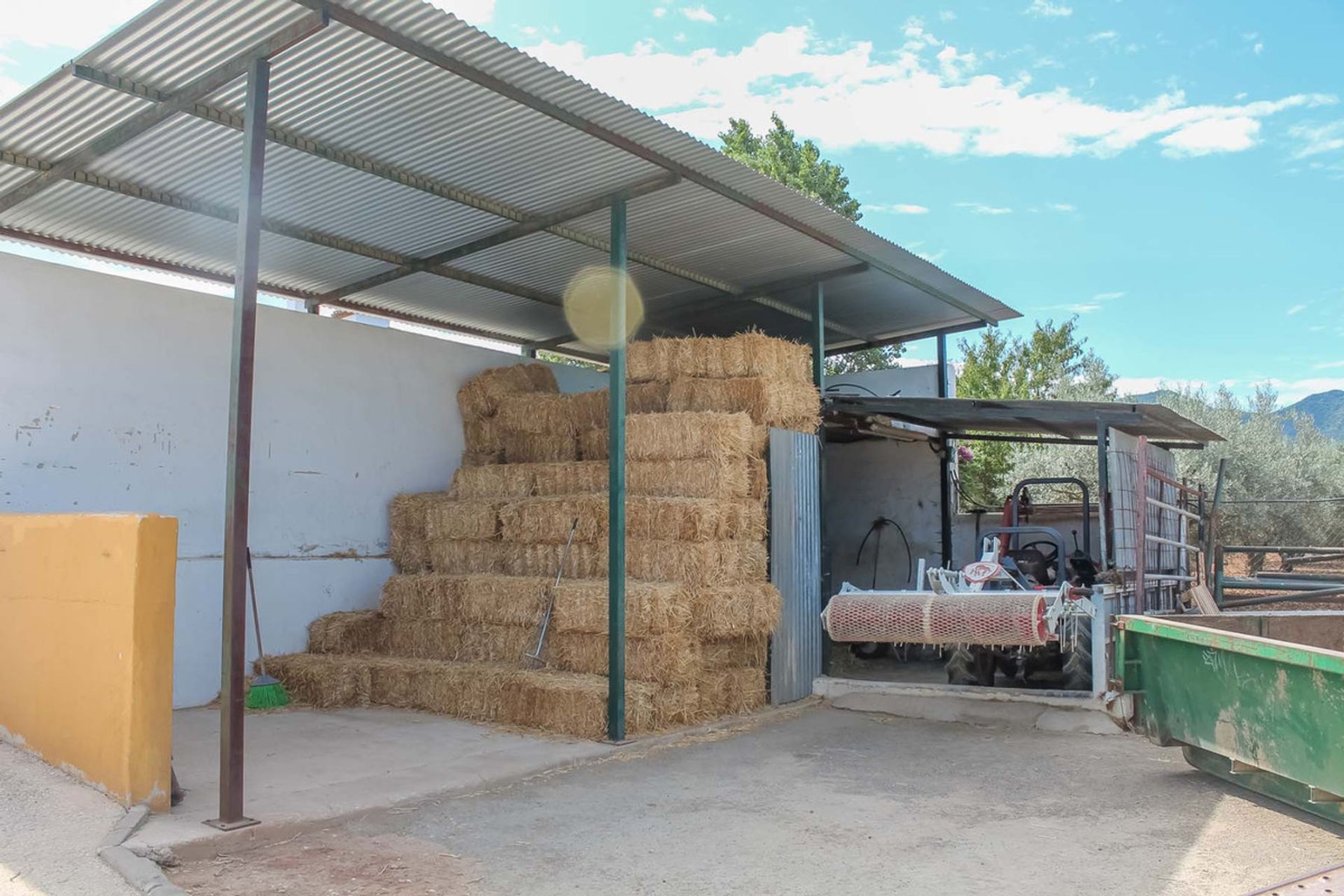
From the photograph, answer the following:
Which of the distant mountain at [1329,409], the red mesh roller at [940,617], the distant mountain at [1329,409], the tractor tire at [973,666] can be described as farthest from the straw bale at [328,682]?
the distant mountain at [1329,409]

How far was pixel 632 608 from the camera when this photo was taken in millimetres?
7941

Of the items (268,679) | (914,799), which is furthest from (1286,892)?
(268,679)

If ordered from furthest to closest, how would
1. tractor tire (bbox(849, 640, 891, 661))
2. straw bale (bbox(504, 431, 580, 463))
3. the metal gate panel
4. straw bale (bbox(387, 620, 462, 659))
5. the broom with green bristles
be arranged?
tractor tire (bbox(849, 640, 891, 661))
straw bale (bbox(504, 431, 580, 463))
straw bale (bbox(387, 620, 462, 659))
the metal gate panel
the broom with green bristles

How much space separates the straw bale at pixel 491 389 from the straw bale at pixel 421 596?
2.29m

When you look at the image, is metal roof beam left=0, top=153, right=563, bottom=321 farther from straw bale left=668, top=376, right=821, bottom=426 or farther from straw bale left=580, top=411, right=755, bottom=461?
straw bale left=580, top=411, right=755, bottom=461

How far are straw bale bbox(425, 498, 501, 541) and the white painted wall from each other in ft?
2.67

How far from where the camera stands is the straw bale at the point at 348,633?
9.73 metres

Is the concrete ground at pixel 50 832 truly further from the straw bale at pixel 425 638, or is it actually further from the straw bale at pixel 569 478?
the straw bale at pixel 569 478

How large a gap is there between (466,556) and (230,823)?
16.3 ft

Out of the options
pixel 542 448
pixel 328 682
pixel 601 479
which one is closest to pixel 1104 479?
pixel 601 479

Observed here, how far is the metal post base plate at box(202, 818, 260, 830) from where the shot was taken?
504cm

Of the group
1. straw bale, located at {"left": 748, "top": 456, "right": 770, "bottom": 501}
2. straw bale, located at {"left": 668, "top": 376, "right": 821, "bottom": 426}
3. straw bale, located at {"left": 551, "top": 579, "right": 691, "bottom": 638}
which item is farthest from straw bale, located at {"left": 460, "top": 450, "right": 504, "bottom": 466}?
straw bale, located at {"left": 748, "top": 456, "right": 770, "bottom": 501}

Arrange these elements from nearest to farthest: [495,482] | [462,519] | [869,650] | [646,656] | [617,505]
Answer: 1. [617,505]
2. [646,656]
3. [462,519]
4. [495,482]
5. [869,650]

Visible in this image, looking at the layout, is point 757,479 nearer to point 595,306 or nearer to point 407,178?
point 407,178
